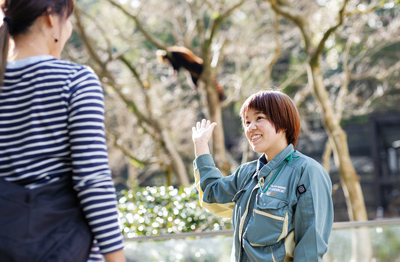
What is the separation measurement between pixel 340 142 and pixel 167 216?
299 cm

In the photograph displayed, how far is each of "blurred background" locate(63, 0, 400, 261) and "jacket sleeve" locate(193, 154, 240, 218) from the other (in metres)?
1.52

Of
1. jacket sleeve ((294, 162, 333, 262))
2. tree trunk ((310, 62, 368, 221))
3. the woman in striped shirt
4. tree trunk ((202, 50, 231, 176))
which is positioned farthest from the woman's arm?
tree trunk ((202, 50, 231, 176))

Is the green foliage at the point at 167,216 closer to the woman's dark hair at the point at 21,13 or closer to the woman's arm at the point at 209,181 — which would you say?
the woman's arm at the point at 209,181

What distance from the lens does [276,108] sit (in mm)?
Answer: 1712

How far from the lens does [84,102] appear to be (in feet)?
3.49

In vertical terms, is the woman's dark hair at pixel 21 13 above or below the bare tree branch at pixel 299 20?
below

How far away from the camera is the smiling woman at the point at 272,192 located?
1.54 meters

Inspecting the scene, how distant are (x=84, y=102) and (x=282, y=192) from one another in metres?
0.80

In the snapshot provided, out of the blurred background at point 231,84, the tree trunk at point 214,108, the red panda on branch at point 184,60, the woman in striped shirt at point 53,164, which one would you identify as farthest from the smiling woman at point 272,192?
the red panda on branch at point 184,60

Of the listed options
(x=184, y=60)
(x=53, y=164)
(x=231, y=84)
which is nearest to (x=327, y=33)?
(x=184, y=60)

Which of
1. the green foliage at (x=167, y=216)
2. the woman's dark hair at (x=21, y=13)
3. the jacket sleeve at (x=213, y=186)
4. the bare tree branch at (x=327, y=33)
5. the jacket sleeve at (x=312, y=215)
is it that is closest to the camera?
the woman's dark hair at (x=21, y=13)

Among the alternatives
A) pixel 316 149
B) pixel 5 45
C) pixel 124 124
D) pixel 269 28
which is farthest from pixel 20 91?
pixel 316 149

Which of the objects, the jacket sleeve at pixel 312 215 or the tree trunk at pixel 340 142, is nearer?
the jacket sleeve at pixel 312 215

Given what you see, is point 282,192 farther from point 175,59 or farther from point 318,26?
point 318,26
